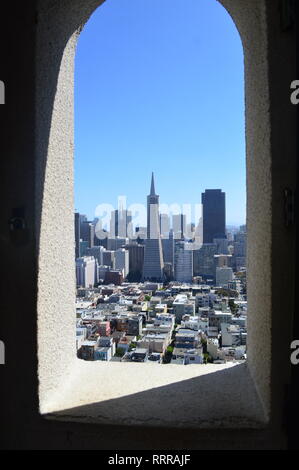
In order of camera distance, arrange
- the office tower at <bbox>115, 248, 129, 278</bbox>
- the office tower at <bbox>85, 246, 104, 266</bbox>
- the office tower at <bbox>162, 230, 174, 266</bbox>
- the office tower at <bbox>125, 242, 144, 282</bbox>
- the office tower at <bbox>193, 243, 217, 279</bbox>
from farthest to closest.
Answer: the office tower at <bbox>162, 230, 174, 266</bbox> → the office tower at <bbox>125, 242, 144, 282</bbox> → the office tower at <bbox>115, 248, 129, 278</bbox> → the office tower at <bbox>193, 243, 217, 279</bbox> → the office tower at <bbox>85, 246, 104, 266</bbox>

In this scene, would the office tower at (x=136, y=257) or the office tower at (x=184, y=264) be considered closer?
the office tower at (x=184, y=264)

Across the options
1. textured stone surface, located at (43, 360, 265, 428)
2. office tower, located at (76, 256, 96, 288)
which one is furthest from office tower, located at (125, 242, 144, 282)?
textured stone surface, located at (43, 360, 265, 428)

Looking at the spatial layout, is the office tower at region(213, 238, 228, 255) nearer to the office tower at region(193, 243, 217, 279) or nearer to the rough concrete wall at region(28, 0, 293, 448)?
the office tower at region(193, 243, 217, 279)

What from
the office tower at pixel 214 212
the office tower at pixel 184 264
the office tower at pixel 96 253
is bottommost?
the office tower at pixel 184 264

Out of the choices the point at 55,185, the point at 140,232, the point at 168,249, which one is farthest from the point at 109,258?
the point at 55,185

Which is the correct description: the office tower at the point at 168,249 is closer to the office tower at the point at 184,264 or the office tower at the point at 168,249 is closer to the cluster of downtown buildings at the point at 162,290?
the cluster of downtown buildings at the point at 162,290

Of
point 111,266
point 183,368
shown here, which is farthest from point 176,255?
point 183,368

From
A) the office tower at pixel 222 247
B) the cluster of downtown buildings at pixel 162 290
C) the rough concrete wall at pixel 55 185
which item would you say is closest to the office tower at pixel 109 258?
the cluster of downtown buildings at pixel 162 290
